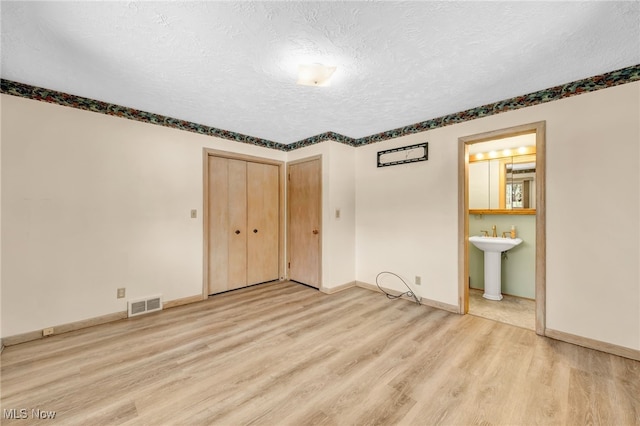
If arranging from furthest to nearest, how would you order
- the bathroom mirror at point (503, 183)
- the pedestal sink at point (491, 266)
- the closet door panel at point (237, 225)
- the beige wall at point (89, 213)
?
the closet door panel at point (237, 225)
the bathroom mirror at point (503, 183)
the pedestal sink at point (491, 266)
the beige wall at point (89, 213)

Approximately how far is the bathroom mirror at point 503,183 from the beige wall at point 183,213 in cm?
128

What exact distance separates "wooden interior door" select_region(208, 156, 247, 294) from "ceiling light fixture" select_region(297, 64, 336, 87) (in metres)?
2.16

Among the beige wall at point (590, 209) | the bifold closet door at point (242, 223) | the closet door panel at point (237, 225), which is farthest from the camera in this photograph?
the closet door panel at point (237, 225)

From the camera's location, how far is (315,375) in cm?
193

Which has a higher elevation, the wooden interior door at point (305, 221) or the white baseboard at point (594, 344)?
the wooden interior door at point (305, 221)

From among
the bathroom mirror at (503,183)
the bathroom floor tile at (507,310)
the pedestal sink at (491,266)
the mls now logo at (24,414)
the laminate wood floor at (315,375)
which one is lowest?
the bathroom floor tile at (507,310)

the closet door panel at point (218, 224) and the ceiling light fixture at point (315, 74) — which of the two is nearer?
the ceiling light fixture at point (315, 74)

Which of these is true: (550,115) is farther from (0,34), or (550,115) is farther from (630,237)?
(0,34)

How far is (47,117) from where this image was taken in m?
2.49

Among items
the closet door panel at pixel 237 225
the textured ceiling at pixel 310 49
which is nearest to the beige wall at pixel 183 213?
the textured ceiling at pixel 310 49

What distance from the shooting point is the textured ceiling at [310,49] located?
151cm

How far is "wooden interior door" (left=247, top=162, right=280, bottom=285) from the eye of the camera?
13.6 feet

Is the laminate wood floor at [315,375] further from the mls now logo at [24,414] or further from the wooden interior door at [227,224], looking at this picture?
the wooden interior door at [227,224]

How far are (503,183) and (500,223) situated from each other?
0.60 meters
